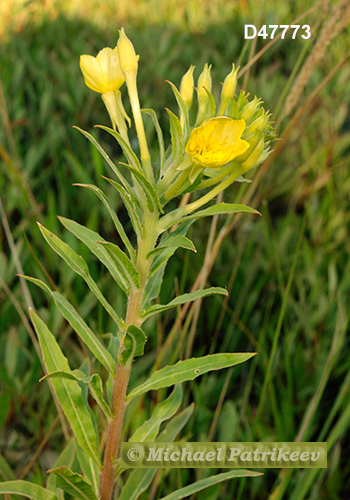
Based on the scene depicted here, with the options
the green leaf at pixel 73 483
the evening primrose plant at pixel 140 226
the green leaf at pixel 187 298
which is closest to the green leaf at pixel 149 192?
the evening primrose plant at pixel 140 226

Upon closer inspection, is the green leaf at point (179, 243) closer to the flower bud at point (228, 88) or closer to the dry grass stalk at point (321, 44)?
the flower bud at point (228, 88)

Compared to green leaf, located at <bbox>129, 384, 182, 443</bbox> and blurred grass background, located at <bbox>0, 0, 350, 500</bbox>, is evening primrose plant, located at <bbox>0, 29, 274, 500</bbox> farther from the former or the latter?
blurred grass background, located at <bbox>0, 0, 350, 500</bbox>

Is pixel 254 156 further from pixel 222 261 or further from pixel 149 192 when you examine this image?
pixel 222 261

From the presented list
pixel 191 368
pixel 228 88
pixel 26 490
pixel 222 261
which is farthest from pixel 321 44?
pixel 26 490

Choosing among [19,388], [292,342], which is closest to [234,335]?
[292,342]

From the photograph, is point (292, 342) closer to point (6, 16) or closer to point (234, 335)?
point (234, 335)

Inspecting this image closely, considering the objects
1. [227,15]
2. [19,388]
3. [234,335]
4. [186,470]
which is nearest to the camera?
[186,470]

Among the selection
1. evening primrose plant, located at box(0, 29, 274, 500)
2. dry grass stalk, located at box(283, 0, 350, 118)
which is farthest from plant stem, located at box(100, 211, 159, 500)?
dry grass stalk, located at box(283, 0, 350, 118)
